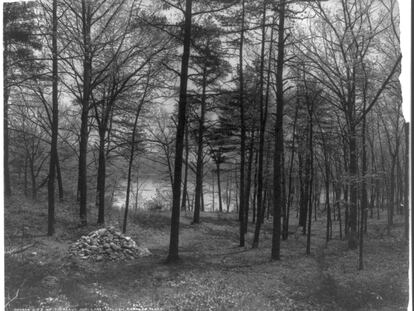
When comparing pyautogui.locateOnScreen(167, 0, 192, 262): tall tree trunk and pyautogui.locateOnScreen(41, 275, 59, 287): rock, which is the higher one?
pyautogui.locateOnScreen(167, 0, 192, 262): tall tree trunk

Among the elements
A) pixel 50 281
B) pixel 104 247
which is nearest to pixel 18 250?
pixel 50 281

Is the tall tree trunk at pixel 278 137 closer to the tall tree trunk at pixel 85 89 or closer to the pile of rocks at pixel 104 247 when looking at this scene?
the pile of rocks at pixel 104 247

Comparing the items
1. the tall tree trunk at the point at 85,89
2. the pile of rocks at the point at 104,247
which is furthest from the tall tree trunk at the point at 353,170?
the tall tree trunk at the point at 85,89

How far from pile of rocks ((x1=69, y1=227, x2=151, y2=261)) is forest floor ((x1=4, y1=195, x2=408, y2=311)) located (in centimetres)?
25

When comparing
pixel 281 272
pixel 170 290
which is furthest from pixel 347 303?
pixel 170 290

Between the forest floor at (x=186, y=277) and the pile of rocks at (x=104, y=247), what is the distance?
0.81 feet

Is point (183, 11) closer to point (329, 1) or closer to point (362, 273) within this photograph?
point (329, 1)

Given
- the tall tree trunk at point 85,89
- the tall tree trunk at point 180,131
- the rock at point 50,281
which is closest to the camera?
the rock at point 50,281

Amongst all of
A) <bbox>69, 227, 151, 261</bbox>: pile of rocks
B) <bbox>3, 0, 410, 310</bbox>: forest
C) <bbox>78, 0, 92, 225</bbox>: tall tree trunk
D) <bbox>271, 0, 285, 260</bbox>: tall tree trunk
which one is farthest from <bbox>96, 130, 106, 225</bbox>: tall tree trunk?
<bbox>271, 0, 285, 260</bbox>: tall tree trunk

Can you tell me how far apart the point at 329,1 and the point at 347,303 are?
724 cm

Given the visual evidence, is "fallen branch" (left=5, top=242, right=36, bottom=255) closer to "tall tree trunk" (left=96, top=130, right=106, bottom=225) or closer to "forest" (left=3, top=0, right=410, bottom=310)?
"forest" (left=3, top=0, right=410, bottom=310)

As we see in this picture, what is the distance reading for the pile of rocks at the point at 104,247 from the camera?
7891mm

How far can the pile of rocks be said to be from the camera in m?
7.89

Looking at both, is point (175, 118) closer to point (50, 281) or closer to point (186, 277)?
point (186, 277)
